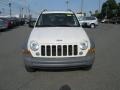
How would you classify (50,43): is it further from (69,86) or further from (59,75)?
(69,86)

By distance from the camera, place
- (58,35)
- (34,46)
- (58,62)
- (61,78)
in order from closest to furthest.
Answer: (58,62)
(61,78)
(34,46)
(58,35)

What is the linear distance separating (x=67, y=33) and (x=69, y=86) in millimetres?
1944

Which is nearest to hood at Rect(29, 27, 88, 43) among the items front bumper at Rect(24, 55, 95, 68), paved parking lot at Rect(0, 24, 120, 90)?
front bumper at Rect(24, 55, 95, 68)

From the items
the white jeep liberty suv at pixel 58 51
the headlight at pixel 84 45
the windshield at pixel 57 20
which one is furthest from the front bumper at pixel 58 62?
the windshield at pixel 57 20

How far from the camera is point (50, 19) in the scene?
30.3 ft

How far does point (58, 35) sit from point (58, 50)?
1.87 feet

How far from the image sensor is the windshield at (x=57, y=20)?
9047 mm

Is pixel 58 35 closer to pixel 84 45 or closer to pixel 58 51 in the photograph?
pixel 58 51

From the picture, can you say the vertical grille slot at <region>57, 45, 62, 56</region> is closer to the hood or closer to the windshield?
the hood

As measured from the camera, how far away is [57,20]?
920cm

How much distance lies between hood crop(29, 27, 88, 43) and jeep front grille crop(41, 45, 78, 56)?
0.14m

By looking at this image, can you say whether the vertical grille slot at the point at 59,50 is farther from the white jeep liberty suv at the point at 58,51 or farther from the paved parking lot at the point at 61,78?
the paved parking lot at the point at 61,78

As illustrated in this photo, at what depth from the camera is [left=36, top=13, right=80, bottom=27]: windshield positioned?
9.05 meters

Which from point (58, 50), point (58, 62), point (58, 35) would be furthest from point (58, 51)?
point (58, 35)
